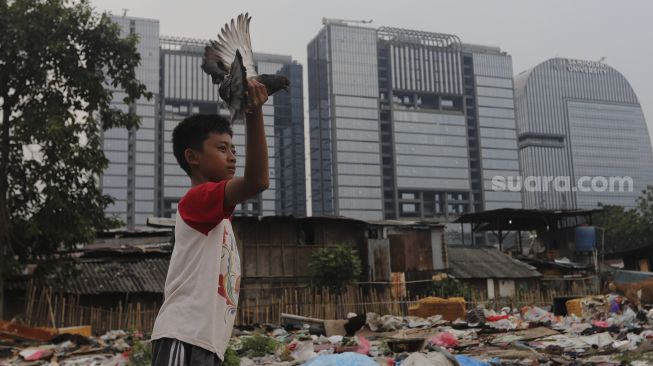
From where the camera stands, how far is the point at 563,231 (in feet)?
107

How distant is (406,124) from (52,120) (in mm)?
74058

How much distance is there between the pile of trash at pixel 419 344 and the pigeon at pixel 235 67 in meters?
2.45

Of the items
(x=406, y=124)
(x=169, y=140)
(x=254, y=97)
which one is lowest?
(x=254, y=97)

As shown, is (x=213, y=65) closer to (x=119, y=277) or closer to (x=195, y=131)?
(x=195, y=131)

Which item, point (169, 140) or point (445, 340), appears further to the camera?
point (169, 140)

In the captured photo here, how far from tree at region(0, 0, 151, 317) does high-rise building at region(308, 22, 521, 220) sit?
61785 mm

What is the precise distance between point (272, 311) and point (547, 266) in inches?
739

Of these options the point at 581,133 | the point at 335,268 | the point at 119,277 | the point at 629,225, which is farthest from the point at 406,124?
the point at 119,277

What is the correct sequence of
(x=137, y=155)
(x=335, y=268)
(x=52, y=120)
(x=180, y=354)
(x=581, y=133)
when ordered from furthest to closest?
1. (x=581, y=133)
2. (x=137, y=155)
3. (x=335, y=268)
4. (x=52, y=120)
5. (x=180, y=354)

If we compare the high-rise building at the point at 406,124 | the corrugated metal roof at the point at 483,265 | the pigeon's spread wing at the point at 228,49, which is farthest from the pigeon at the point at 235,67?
the high-rise building at the point at 406,124

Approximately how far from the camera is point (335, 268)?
18984 millimetres

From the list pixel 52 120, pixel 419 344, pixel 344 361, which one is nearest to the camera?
pixel 344 361

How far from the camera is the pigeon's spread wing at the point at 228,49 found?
2.06 m

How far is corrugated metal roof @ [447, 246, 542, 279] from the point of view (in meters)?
25.8
